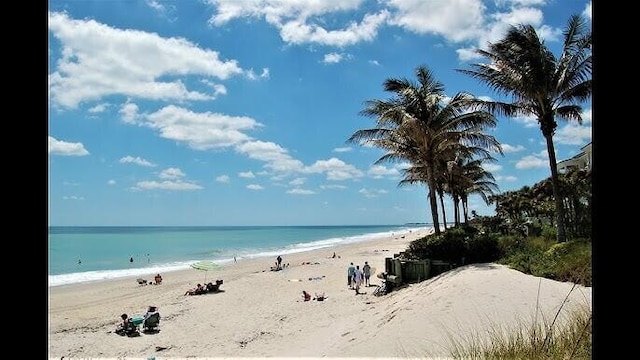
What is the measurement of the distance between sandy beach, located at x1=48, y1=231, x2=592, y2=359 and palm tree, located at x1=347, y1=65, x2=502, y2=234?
6.20 metres

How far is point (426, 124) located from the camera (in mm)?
20422

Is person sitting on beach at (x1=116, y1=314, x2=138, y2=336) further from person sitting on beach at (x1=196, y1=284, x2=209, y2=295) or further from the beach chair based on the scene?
person sitting on beach at (x1=196, y1=284, x2=209, y2=295)

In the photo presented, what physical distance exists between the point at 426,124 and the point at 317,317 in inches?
392

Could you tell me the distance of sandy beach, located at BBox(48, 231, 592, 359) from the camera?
27.5ft

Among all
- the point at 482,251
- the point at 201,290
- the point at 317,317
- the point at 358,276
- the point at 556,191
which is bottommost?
the point at 317,317

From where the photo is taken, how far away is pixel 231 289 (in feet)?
73.0

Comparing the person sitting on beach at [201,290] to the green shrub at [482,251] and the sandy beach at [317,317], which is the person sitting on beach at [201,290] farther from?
the green shrub at [482,251]

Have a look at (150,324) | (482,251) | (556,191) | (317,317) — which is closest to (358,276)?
(317,317)

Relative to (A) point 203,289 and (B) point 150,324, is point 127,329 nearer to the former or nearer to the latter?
(B) point 150,324

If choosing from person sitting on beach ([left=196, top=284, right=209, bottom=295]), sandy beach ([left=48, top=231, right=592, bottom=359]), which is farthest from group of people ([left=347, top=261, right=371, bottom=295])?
person sitting on beach ([left=196, top=284, right=209, bottom=295])

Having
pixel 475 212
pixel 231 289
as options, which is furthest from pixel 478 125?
pixel 475 212
